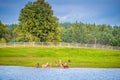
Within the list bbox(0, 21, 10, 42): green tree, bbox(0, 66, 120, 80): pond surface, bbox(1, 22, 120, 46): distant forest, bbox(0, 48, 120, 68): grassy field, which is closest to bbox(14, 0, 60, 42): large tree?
bbox(0, 48, 120, 68): grassy field

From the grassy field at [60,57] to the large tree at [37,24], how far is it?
42.0 ft

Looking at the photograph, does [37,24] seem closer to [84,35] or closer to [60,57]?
[60,57]

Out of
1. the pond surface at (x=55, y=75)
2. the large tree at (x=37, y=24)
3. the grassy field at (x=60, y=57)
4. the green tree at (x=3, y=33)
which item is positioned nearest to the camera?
the pond surface at (x=55, y=75)

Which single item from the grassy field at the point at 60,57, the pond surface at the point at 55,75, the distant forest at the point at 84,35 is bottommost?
the pond surface at the point at 55,75

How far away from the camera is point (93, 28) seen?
179 m

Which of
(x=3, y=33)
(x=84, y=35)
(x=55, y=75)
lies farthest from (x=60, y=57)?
(x=84, y=35)

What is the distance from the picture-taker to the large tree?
96125 mm

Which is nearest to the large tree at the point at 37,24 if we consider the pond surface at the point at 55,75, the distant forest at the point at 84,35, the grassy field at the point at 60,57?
the grassy field at the point at 60,57

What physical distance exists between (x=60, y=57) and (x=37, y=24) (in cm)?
2284

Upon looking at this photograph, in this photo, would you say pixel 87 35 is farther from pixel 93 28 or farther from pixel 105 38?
pixel 93 28

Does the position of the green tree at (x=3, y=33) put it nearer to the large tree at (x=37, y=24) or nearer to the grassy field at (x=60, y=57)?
the large tree at (x=37, y=24)

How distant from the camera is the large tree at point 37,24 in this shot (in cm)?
9612

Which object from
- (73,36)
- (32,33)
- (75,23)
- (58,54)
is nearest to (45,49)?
(58,54)

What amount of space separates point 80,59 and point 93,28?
4290 inches
